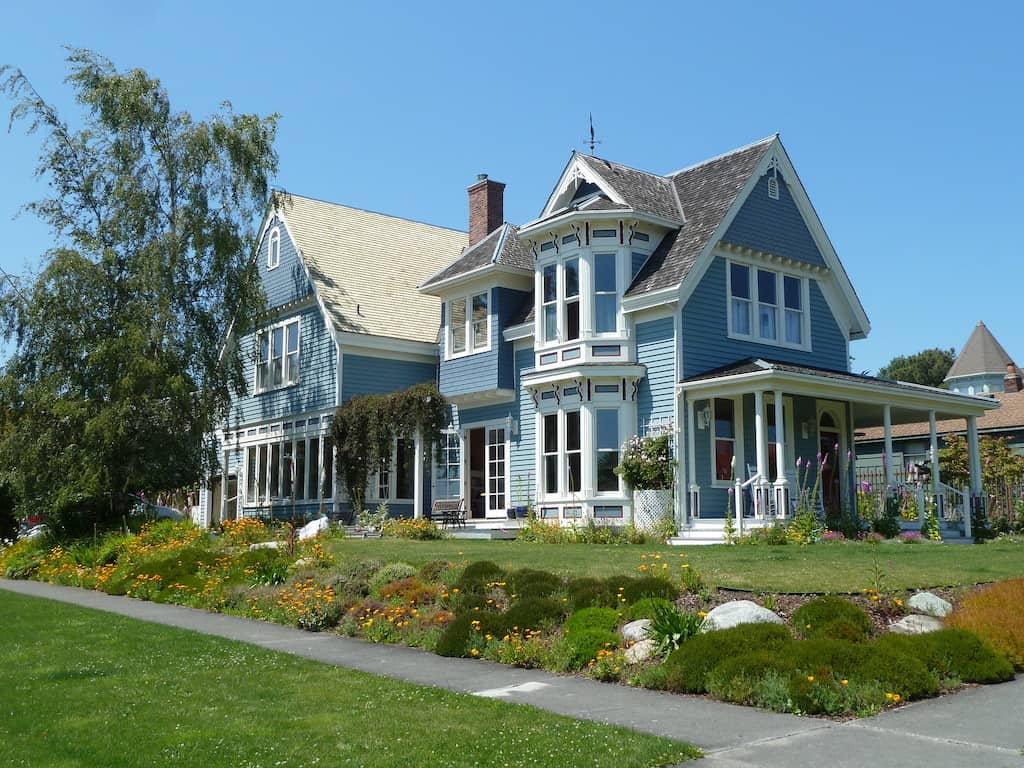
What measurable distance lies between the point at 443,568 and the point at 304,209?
839 inches

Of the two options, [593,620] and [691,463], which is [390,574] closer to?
[593,620]

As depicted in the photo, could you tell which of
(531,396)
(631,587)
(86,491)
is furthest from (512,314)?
(631,587)

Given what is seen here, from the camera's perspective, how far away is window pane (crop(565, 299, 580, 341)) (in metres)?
23.0

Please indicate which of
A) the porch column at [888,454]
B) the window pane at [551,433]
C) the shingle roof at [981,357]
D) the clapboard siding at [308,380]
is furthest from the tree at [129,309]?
the shingle roof at [981,357]

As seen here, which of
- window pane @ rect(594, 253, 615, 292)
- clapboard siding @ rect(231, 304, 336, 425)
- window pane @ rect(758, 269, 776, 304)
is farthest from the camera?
clapboard siding @ rect(231, 304, 336, 425)

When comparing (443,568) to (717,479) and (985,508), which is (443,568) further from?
(985,508)

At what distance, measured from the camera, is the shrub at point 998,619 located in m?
8.57

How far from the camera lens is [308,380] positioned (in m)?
29.3

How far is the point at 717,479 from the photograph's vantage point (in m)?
21.9

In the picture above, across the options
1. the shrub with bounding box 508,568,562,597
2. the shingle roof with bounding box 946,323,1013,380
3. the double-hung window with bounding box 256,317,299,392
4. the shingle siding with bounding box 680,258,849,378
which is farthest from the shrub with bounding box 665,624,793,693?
the shingle roof with bounding box 946,323,1013,380

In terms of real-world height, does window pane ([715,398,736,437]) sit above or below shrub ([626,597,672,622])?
above

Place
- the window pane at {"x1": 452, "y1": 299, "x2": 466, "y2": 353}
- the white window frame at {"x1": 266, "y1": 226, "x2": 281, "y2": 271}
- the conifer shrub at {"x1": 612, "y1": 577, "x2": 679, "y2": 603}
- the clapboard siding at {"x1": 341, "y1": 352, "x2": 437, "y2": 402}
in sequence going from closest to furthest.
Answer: the conifer shrub at {"x1": 612, "y1": 577, "x2": 679, "y2": 603} → the window pane at {"x1": 452, "y1": 299, "x2": 466, "y2": 353} → the clapboard siding at {"x1": 341, "y1": 352, "x2": 437, "y2": 402} → the white window frame at {"x1": 266, "y1": 226, "x2": 281, "y2": 271}

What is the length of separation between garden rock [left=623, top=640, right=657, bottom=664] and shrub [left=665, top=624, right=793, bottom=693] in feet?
1.36

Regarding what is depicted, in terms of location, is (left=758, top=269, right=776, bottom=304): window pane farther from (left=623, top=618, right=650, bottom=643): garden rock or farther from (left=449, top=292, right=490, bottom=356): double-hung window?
(left=623, top=618, right=650, bottom=643): garden rock
